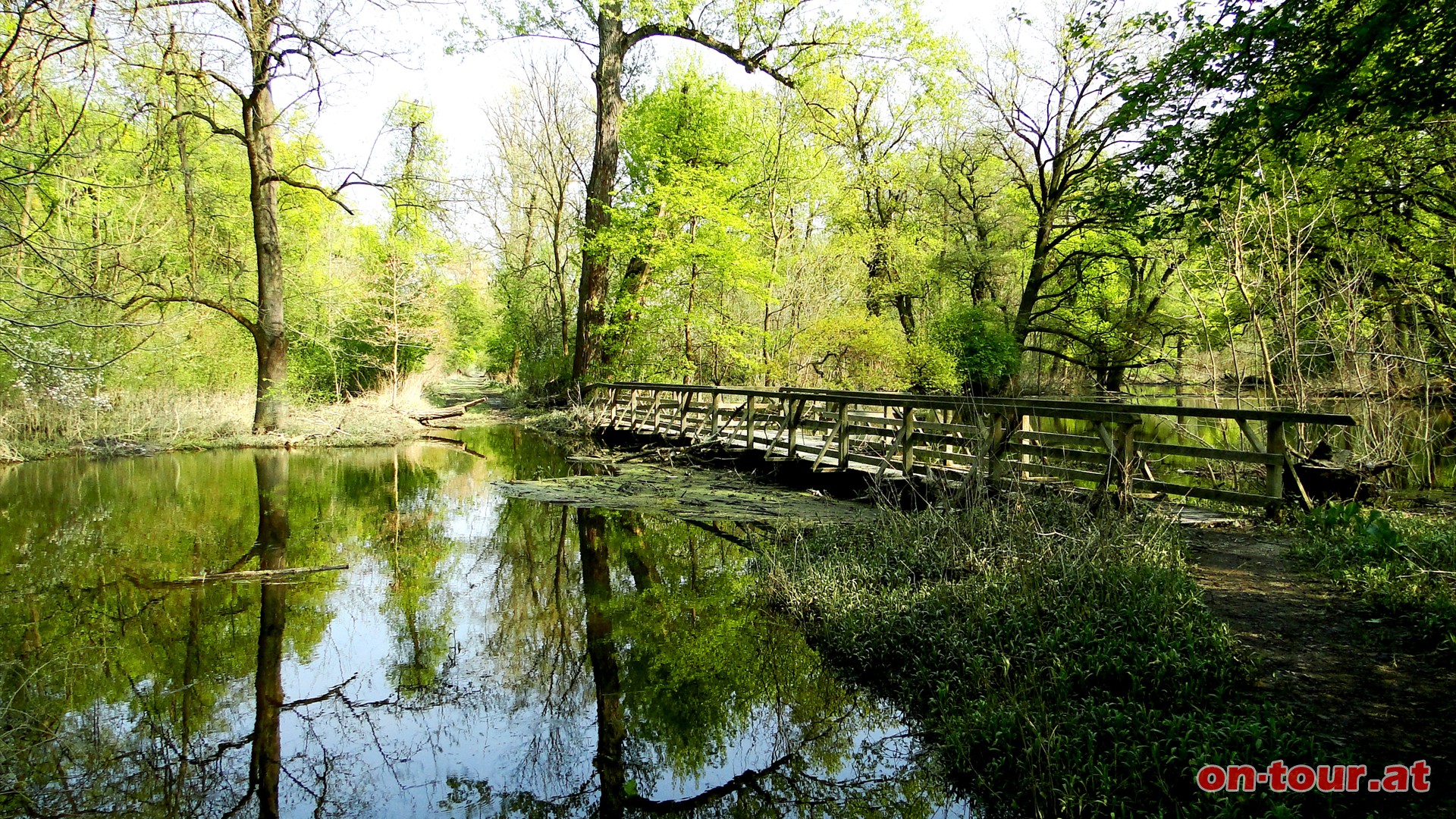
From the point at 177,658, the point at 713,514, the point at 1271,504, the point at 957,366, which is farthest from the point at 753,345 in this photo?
the point at 177,658

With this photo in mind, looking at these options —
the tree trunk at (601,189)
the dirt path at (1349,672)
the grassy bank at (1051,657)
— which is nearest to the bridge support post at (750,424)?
the grassy bank at (1051,657)

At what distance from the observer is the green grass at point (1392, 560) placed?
4.62m

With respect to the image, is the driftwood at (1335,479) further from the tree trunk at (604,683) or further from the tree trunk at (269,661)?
the tree trunk at (269,661)

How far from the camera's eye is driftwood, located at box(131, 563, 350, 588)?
721cm

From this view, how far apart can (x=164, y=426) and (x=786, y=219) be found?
1763 cm

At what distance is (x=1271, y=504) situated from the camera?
23.9 feet

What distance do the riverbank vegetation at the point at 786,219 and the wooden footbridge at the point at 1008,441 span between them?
4.47 feet

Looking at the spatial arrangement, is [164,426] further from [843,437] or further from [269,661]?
[843,437]

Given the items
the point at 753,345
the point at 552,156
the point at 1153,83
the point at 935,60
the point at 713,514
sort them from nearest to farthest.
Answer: the point at 1153,83 < the point at 713,514 < the point at 935,60 < the point at 753,345 < the point at 552,156

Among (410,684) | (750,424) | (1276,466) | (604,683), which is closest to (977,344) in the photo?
(750,424)

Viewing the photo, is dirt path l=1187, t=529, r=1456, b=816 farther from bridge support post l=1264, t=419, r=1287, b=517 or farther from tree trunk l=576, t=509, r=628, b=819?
tree trunk l=576, t=509, r=628, b=819

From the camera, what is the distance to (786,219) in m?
24.1

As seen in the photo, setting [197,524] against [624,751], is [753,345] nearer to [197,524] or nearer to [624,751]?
[197,524]

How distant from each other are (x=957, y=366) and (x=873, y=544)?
20.5m
